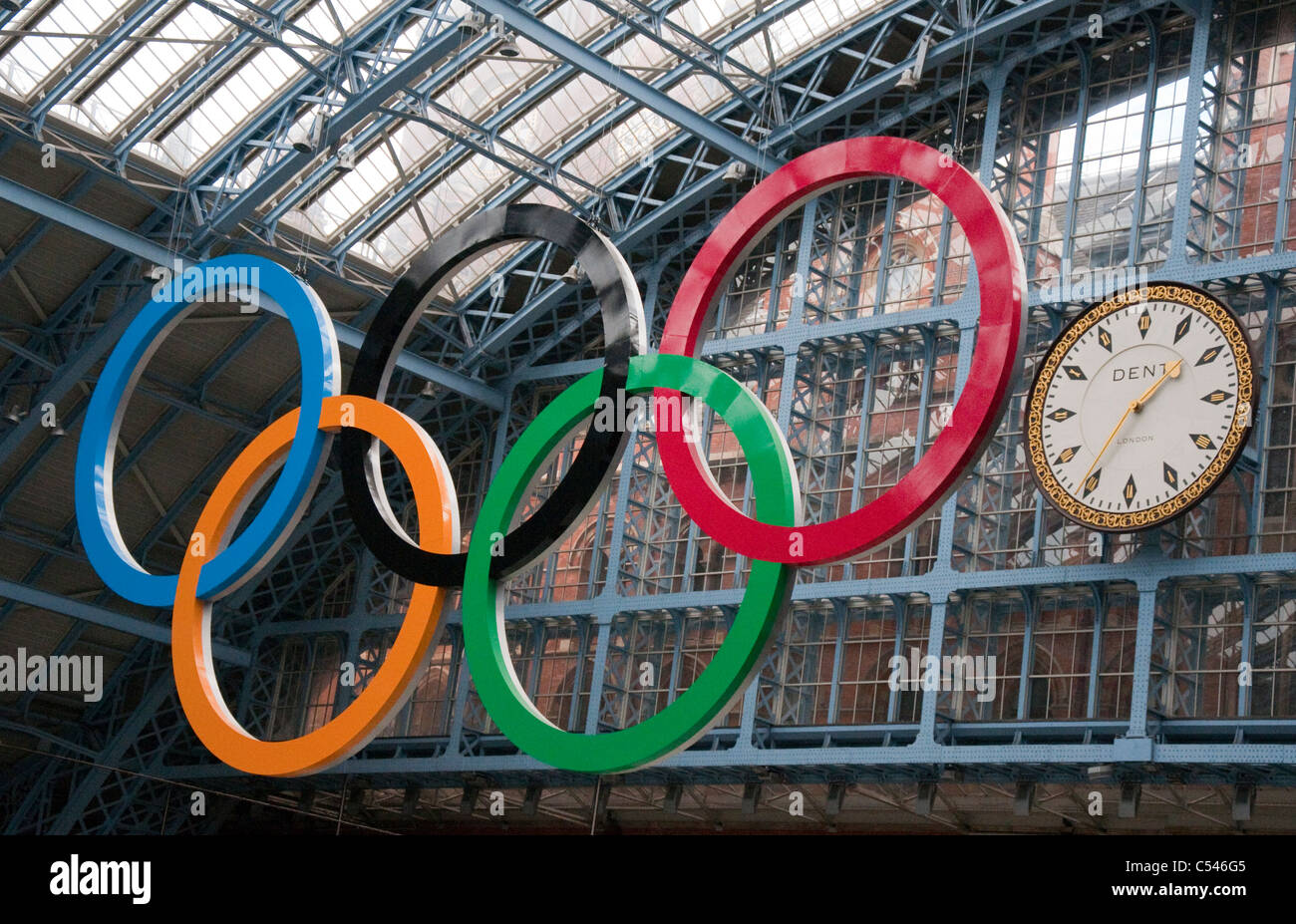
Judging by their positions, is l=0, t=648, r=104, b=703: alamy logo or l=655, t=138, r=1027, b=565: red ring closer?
l=655, t=138, r=1027, b=565: red ring

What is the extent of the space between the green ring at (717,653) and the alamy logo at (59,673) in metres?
22.1

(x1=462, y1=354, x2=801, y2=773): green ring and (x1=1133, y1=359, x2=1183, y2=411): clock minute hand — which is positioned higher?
(x1=1133, y1=359, x2=1183, y2=411): clock minute hand

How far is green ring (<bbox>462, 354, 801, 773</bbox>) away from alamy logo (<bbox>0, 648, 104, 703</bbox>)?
22115 mm

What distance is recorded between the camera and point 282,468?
2267 centimetres

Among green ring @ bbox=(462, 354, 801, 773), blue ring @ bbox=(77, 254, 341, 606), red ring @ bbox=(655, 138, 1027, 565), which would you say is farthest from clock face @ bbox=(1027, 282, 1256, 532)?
blue ring @ bbox=(77, 254, 341, 606)

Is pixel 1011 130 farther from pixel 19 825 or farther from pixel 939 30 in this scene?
pixel 19 825

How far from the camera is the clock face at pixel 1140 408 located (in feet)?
95.2

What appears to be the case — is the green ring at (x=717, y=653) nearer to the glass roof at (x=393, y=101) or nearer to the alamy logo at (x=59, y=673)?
the glass roof at (x=393, y=101)

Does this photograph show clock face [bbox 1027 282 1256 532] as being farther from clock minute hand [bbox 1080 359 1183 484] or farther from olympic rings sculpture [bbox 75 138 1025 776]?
olympic rings sculpture [bbox 75 138 1025 776]

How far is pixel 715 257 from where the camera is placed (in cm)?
1975

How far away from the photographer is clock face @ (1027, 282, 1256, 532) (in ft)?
95.2
